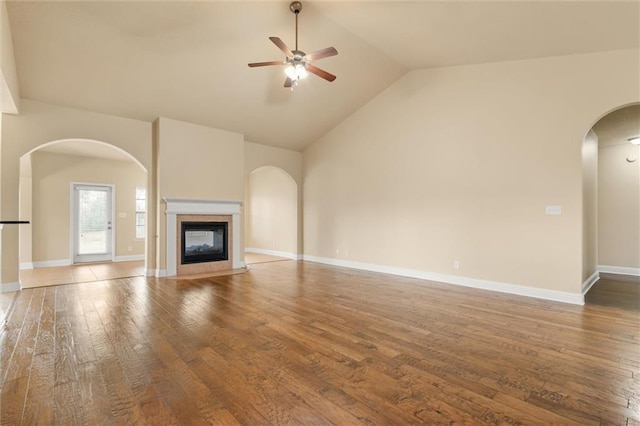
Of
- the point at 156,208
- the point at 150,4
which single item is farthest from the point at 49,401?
the point at 156,208

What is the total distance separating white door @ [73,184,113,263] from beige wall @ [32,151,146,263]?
0.16 meters

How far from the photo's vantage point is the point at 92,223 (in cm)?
798

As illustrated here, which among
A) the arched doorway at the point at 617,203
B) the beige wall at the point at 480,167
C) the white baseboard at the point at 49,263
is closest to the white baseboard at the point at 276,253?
the beige wall at the point at 480,167

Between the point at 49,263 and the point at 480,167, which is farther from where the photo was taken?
the point at 49,263

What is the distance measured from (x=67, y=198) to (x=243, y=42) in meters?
6.32

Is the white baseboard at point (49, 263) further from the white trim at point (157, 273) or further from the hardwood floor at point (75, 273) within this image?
the white trim at point (157, 273)

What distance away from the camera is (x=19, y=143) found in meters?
4.69

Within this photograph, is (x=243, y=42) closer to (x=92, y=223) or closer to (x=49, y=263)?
(x=92, y=223)

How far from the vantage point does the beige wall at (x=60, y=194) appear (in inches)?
279

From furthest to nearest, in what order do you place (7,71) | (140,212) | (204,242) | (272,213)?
(272,213) < (140,212) < (204,242) < (7,71)

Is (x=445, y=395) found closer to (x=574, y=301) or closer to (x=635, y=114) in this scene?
(x=574, y=301)

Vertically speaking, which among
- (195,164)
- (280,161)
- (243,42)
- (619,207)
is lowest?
(619,207)

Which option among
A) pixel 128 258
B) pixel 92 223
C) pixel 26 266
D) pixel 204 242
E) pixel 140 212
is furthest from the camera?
pixel 140 212

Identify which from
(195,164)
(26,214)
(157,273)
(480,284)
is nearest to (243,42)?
Result: (195,164)
